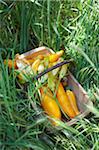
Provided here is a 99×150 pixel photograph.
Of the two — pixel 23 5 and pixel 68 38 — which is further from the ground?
A: pixel 23 5

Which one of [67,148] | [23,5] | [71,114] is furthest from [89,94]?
[23,5]

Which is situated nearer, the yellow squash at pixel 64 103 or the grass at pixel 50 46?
the grass at pixel 50 46

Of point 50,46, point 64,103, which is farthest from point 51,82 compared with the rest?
point 50,46

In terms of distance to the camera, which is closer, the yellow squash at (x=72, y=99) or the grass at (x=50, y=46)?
the grass at (x=50, y=46)

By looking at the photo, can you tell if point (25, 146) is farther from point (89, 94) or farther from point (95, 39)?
point (95, 39)

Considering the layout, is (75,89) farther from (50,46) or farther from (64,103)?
(50,46)
